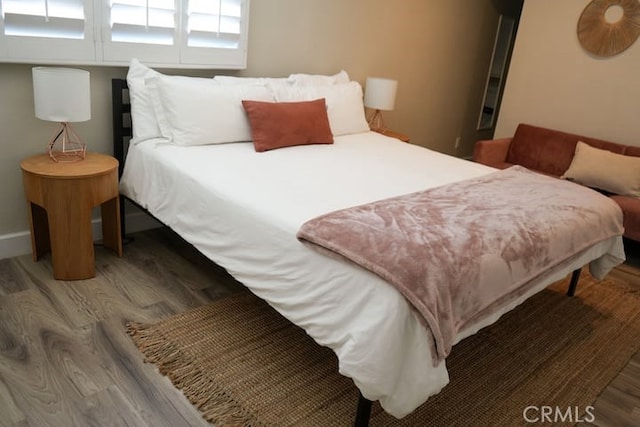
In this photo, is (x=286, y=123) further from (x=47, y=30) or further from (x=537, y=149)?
(x=537, y=149)

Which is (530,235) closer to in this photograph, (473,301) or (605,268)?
(473,301)

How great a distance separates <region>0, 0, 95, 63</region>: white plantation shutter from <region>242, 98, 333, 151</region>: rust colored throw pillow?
0.90m

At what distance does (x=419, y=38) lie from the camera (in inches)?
179

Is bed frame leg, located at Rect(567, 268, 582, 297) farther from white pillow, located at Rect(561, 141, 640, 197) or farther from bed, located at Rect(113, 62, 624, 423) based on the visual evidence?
white pillow, located at Rect(561, 141, 640, 197)

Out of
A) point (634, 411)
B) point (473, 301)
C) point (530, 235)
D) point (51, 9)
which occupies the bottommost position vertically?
point (634, 411)

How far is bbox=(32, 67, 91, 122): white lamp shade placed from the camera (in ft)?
7.17

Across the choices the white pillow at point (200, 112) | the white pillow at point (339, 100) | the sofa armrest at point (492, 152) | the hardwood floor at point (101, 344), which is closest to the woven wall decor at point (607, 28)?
the sofa armrest at point (492, 152)

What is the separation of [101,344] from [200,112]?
1330 mm

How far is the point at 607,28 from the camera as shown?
3875 millimetres

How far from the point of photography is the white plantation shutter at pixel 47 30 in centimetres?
223

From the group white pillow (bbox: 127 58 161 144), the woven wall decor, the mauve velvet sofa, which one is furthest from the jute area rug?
the woven wall decor

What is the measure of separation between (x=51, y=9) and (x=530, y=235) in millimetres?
2452

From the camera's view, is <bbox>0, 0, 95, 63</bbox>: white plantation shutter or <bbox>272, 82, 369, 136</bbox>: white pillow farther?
<bbox>272, 82, 369, 136</bbox>: white pillow

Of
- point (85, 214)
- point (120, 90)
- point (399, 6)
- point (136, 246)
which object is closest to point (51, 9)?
point (120, 90)
